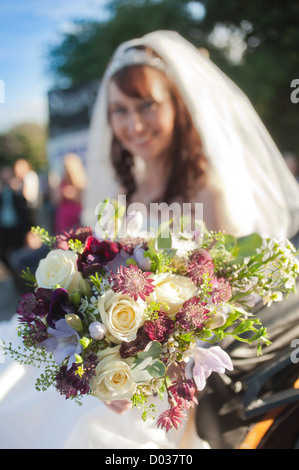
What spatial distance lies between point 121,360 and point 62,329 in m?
0.18

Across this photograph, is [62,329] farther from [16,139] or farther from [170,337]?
[16,139]

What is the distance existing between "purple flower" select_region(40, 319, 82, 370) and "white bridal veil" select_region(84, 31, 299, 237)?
1105 millimetres

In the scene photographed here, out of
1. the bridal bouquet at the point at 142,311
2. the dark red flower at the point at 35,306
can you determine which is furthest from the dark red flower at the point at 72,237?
the dark red flower at the point at 35,306

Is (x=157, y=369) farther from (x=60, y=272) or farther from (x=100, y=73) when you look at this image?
(x=100, y=73)

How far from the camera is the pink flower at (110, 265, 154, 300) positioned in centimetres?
108

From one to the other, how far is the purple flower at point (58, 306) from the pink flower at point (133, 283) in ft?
0.45

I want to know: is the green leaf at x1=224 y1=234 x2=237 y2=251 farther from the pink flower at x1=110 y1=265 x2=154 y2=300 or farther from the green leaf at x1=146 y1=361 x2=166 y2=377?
the green leaf at x1=146 y1=361 x2=166 y2=377

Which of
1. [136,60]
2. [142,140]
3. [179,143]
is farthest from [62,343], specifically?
[136,60]

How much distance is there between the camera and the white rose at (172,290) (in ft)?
3.77

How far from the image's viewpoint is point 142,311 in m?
1.11

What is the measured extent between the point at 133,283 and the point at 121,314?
9 centimetres

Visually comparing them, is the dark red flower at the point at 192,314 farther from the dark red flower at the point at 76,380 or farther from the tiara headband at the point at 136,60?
the tiara headband at the point at 136,60

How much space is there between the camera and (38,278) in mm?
1221

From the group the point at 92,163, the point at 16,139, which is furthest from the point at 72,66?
the point at 16,139
